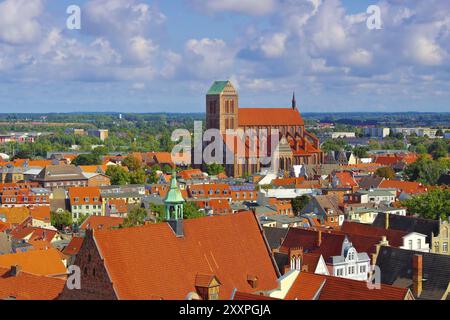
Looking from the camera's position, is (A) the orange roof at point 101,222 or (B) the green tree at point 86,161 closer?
(A) the orange roof at point 101,222

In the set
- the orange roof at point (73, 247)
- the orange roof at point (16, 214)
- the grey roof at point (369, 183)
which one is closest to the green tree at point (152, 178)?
the grey roof at point (369, 183)

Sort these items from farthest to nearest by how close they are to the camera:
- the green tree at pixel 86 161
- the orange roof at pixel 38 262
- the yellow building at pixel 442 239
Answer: the green tree at pixel 86 161
the yellow building at pixel 442 239
the orange roof at pixel 38 262

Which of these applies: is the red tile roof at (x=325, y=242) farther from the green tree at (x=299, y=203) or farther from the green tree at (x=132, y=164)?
Answer: the green tree at (x=132, y=164)

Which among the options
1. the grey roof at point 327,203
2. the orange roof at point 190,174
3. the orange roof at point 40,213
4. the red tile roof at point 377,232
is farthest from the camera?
the orange roof at point 190,174

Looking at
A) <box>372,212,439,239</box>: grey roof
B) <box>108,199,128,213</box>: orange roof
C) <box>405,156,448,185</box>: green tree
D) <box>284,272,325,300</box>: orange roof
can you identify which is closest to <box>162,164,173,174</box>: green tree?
<box>405,156,448,185</box>: green tree
